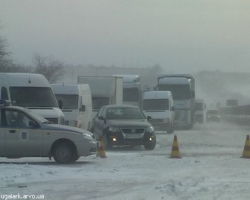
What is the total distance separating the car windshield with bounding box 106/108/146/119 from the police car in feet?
23.3

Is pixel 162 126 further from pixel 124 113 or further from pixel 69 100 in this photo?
pixel 124 113

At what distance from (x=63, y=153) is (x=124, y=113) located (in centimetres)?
778

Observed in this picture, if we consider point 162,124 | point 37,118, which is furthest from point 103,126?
point 162,124

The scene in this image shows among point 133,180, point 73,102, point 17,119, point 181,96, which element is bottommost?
point 133,180

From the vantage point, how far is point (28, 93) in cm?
2242

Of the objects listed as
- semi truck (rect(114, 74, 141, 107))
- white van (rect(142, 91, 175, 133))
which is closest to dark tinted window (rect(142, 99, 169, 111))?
white van (rect(142, 91, 175, 133))

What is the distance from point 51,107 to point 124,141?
2835 mm

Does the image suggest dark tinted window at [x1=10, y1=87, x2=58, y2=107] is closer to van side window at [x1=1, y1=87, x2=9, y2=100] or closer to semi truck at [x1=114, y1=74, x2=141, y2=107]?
van side window at [x1=1, y1=87, x2=9, y2=100]

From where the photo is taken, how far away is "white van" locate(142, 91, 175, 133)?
38844 mm

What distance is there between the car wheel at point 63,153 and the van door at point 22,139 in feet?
1.44

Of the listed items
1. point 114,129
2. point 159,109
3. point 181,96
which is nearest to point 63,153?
point 114,129

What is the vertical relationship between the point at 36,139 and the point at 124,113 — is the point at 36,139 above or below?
below

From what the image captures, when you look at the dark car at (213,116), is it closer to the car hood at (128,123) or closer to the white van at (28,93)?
the car hood at (128,123)

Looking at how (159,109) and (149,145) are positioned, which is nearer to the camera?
(149,145)
